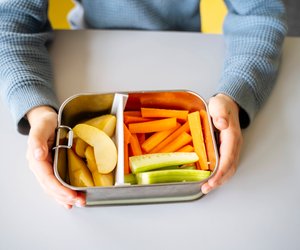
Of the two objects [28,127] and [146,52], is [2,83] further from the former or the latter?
[146,52]

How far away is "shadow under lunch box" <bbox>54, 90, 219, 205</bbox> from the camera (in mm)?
501

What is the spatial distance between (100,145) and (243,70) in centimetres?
31

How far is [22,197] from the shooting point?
22.3 inches

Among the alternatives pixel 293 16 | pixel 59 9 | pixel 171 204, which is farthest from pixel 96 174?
pixel 293 16

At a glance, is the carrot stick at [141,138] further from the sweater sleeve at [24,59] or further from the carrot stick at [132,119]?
the sweater sleeve at [24,59]

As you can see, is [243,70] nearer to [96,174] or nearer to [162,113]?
[162,113]

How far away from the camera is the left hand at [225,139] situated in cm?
55

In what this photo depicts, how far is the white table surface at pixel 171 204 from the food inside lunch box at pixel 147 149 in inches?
2.5

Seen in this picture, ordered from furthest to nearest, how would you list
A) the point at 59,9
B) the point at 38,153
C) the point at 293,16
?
the point at 293,16 → the point at 59,9 → the point at 38,153

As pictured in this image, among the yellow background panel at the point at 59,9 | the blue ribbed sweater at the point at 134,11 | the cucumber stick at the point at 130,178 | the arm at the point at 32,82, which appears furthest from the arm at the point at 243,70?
the yellow background panel at the point at 59,9

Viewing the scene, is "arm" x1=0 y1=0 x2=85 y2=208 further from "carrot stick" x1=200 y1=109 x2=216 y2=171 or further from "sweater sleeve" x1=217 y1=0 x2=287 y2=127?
"sweater sleeve" x1=217 y1=0 x2=287 y2=127

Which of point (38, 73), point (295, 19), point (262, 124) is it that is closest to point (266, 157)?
point (262, 124)

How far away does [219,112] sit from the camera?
571 mm

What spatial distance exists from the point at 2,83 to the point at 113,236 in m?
0.34
